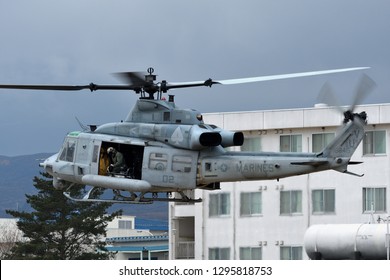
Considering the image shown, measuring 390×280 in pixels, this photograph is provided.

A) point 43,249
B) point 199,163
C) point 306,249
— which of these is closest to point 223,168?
point 199,163

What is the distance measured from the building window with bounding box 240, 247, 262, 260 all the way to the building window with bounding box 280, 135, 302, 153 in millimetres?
6634

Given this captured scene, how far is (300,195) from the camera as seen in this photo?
3450 inches

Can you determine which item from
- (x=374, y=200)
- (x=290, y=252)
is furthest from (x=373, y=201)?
(x=290, y=252)

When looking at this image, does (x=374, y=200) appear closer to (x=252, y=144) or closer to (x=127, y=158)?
(x=252, y=144)

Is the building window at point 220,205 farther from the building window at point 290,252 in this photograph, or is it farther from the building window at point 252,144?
the building window at point 290,252

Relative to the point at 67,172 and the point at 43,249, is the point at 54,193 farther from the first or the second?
the point at 67,172

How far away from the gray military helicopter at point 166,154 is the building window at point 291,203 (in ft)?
118

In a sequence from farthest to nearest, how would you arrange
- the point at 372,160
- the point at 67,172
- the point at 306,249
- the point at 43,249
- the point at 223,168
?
the point at 43,249, the point at 372,160, the point at 306,249, the point at 67,172, the point at 223,168

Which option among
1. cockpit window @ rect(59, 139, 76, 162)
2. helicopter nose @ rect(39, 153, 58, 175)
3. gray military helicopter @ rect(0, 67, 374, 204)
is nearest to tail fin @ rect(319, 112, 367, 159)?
gray military helicopter @ rect(0, 67, 374, 204)

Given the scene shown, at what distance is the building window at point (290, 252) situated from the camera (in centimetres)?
8631

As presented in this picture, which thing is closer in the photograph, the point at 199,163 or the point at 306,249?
the point at 199,163

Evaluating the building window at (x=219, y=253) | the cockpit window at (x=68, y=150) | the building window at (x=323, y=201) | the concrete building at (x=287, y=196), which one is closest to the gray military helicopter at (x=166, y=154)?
the cockpit window at (x=68, y=150)

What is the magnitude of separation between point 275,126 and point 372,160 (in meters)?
6.81

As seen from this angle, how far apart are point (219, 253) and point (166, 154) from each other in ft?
132
